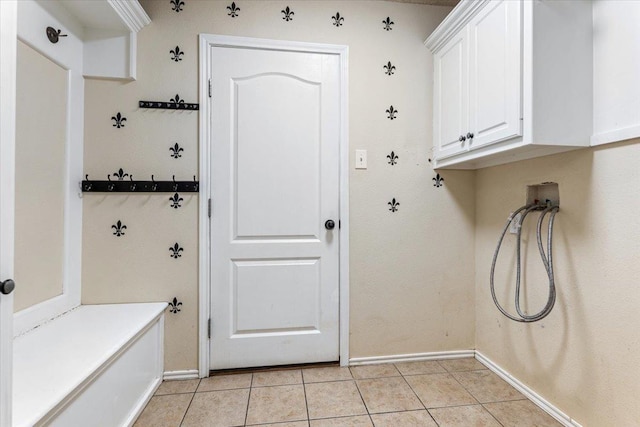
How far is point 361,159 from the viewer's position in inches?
80.6

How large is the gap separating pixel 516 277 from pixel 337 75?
5.13ft

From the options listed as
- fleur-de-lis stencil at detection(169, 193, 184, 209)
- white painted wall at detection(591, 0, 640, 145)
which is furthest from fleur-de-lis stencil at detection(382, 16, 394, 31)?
fleur-de-lis stencil at detection(169, 193, 184, 209)

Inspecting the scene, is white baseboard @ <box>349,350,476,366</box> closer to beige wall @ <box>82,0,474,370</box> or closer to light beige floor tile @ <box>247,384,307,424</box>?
beige wall @ <box>82,0,474,370</box>

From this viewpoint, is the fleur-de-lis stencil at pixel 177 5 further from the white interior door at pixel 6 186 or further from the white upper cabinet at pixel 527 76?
the white upper cabinet at pixel 527 76

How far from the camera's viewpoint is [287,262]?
1996 millimetres

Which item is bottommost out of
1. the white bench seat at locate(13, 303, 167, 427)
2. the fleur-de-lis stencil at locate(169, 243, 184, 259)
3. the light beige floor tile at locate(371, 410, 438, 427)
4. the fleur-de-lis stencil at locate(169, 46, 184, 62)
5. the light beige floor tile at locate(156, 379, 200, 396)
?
the light beige floor tile at locate(156, 379, 200, 396)

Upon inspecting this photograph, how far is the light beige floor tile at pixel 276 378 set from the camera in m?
1.83

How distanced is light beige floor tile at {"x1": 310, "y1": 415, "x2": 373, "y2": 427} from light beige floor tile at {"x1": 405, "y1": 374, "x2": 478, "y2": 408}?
1.14ft

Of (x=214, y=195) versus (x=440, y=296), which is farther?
(x=440, y=296)

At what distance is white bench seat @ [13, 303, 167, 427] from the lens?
1.01 m

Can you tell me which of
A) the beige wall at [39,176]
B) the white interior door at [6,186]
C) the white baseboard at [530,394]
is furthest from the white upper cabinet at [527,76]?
the beige wall at [39,176]

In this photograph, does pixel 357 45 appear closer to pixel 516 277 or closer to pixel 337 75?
pixel 337 75

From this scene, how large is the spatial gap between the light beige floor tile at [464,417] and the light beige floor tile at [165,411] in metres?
1.23

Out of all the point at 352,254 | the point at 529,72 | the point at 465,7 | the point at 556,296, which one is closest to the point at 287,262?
the point at 352,254
